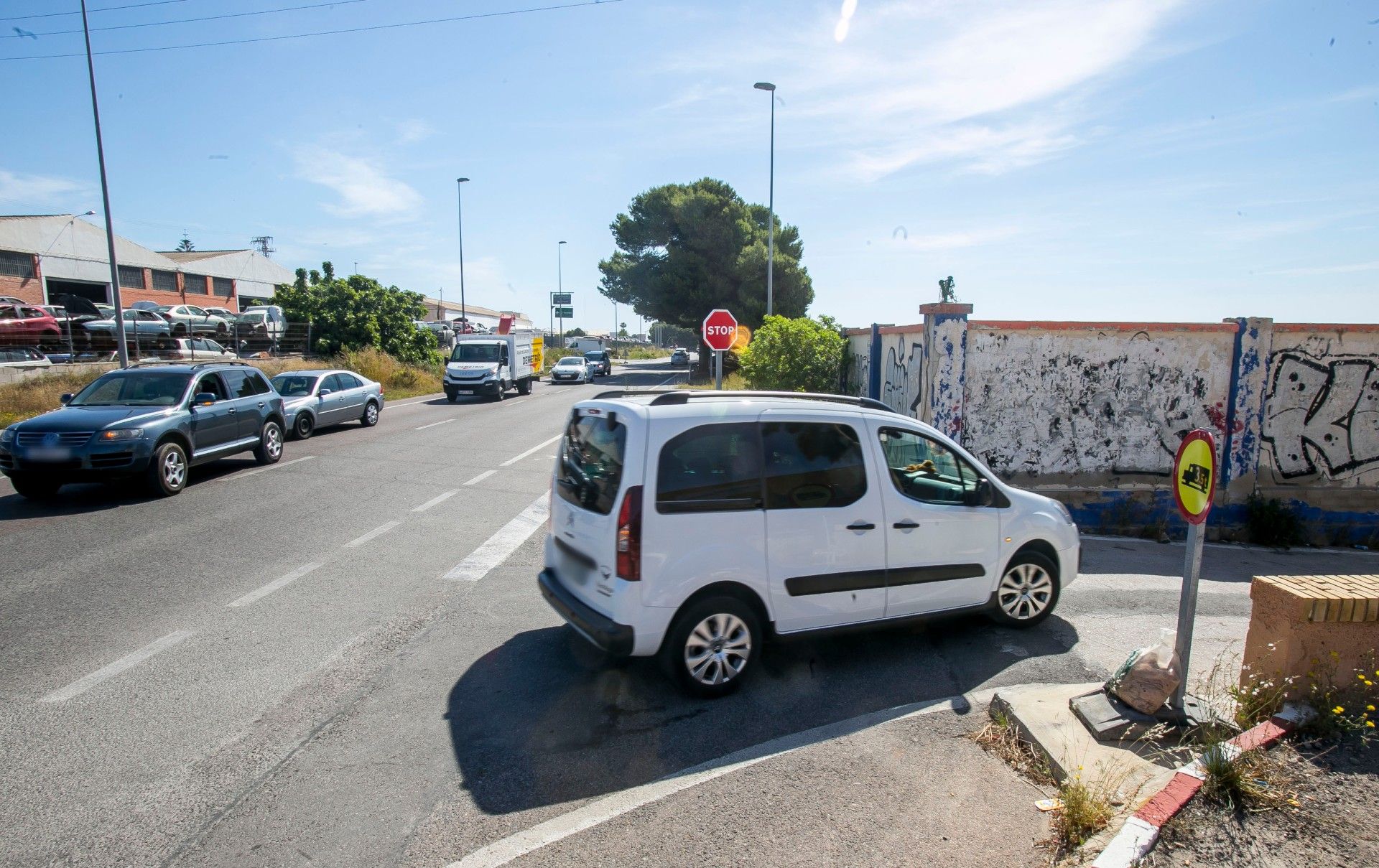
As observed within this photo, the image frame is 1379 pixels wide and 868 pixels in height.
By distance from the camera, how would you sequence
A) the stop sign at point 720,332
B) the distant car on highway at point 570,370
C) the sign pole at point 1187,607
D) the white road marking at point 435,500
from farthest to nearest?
the distant car on highway at point 570,370
the stop sign at point 720,332
the white road marking at point 435,500
the sign pole at point 1187,607

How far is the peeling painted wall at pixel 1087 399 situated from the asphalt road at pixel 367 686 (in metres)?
1.41

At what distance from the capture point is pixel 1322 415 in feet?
31.0

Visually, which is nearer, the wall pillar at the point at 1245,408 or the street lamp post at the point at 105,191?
the wall pillar at the point at 1245,408

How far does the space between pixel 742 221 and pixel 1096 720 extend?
143 ft

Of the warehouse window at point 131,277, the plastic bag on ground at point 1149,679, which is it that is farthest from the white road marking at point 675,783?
the warehouse window at point 131,277

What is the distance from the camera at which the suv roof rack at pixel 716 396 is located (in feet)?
15.1

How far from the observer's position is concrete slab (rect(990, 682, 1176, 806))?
3.48 meters

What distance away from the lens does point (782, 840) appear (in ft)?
10.5

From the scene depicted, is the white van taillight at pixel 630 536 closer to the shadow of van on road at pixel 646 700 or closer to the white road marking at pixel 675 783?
the shadow of van on road at pixel 646 700

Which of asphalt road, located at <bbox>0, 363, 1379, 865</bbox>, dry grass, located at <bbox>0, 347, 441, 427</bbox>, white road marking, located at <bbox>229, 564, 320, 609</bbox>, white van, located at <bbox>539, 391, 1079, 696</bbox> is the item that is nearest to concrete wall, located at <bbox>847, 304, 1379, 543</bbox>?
asphalt road, located at <bbox>0, 363, 1379, 865</bbox>

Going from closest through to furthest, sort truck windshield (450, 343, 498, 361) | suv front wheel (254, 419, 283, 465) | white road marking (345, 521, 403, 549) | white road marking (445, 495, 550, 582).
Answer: white road marking (445, 495, 550, 582), white road marking (345, 521, 403, 549), suv front wheel (254, 419, 283, 465), truck windshield (450, 343, 498, 361)

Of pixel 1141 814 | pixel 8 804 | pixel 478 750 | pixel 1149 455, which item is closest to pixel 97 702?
pixel 8 804

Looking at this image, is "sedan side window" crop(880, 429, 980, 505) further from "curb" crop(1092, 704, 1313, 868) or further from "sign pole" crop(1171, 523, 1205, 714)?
"curb" crop(1092, 704, 1313, 868)

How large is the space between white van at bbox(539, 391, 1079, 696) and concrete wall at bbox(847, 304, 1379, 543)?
4.53 meters
